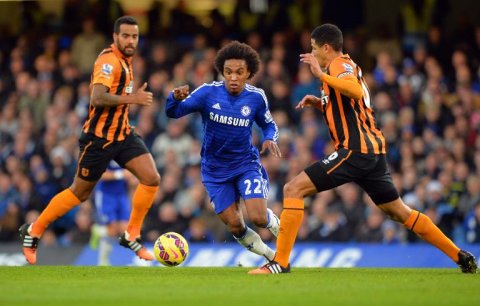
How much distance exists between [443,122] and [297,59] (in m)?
3.26

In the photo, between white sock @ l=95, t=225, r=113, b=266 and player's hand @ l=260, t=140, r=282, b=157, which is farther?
white sock @ l=95, t=225, r=113, b=266

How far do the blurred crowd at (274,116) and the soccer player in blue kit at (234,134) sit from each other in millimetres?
5198

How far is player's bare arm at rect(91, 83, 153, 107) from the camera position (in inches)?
470

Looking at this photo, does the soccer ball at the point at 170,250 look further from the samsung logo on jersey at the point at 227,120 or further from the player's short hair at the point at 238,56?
the player's short hair at the point at 238,56

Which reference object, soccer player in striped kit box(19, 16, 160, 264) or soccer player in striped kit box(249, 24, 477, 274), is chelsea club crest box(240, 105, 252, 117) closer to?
soccer player in striped kit box(249, 24, 477, 274)

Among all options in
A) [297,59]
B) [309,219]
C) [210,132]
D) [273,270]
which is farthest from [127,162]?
[297,59]

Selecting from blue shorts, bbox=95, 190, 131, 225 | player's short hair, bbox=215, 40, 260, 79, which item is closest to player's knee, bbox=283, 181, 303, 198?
player's short hair, bbox=215, 40, 260, 79

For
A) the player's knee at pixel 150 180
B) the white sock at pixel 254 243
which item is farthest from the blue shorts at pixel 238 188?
the player's knee at pixel 150 180

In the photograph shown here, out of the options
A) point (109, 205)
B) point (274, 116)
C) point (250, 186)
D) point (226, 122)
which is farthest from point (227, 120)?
point (274, 116)

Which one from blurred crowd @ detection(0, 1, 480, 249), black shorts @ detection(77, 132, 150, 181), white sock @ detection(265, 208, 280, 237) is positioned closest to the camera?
white sock @ detection(265, 208, 280, 237)

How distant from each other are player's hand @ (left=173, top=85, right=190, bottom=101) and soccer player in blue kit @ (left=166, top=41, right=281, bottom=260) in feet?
0.03

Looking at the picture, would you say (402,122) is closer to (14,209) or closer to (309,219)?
(309,219)

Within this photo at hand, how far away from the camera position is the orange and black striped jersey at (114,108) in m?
12.4

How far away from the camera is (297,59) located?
20.8m
